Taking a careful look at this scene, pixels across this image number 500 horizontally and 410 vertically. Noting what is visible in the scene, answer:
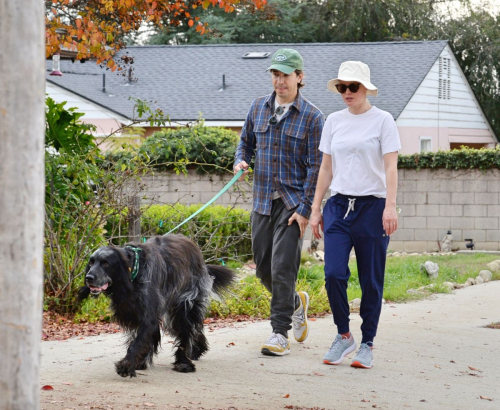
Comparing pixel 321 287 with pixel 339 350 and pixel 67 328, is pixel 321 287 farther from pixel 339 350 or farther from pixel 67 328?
pixel 339 350

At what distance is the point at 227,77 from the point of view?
2733cm

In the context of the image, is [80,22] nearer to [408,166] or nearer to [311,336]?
[311,336]

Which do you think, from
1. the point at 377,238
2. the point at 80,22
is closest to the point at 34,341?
the point at 377,238

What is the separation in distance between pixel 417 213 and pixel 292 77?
11.4 metres

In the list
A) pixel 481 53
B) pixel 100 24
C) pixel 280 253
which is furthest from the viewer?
pixel 481 53

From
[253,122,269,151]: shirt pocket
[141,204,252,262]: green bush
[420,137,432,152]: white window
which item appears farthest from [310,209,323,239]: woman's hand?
[420,137,432,152]: white window

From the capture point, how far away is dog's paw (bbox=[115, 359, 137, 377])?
5406 millimetres

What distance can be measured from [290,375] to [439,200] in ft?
39.4

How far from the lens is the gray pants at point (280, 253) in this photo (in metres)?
6.43

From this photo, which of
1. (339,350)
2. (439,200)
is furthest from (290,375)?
(439,200)

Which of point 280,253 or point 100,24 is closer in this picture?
point 280,253

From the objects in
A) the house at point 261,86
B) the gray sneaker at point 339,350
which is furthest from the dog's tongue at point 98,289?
the house at point 261,86

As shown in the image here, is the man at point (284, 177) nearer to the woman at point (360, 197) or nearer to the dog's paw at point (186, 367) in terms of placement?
the woman at point (360, 197)

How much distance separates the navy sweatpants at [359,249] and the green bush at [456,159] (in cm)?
1112
